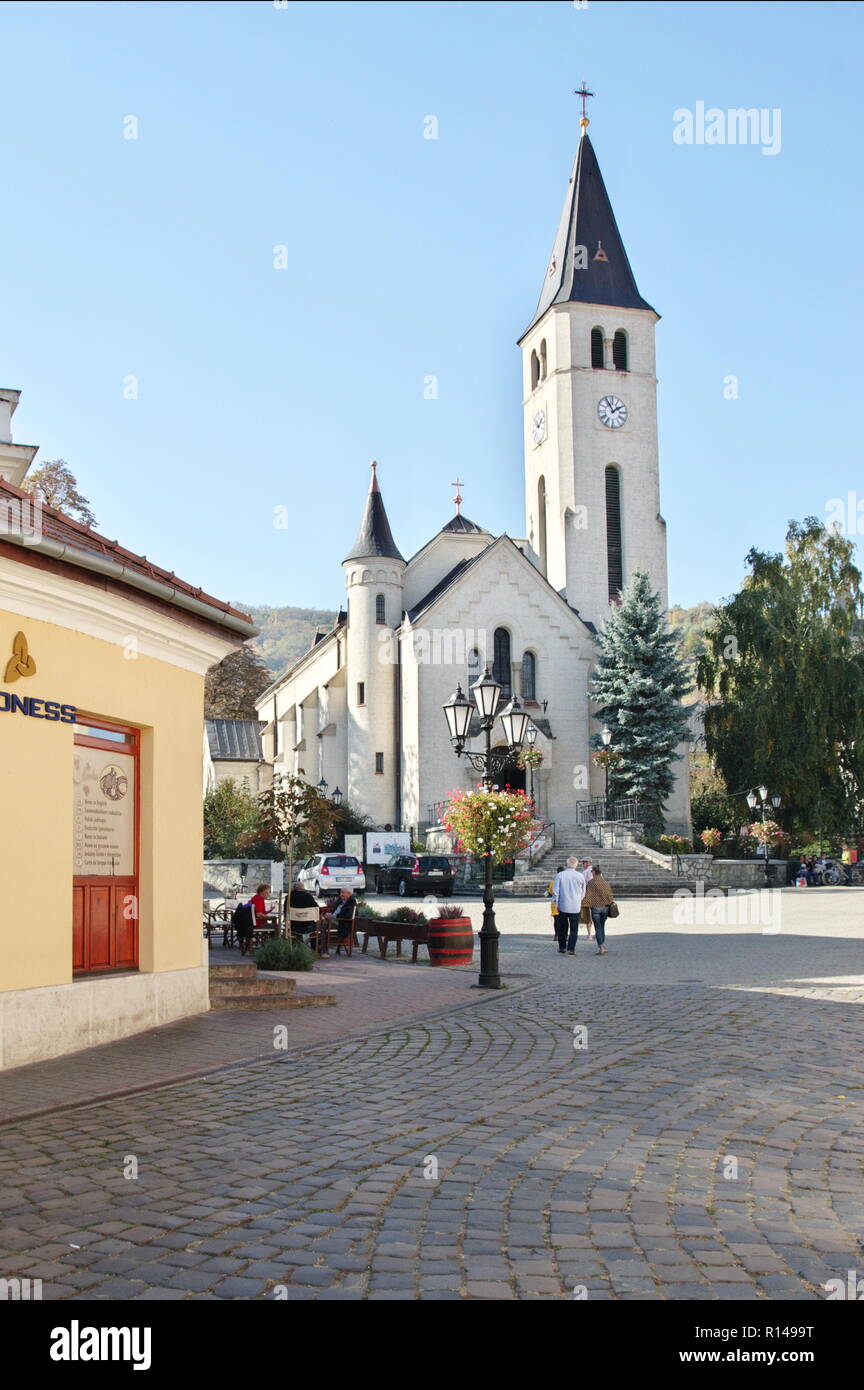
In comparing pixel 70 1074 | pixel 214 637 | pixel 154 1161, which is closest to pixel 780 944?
pixel 214 637

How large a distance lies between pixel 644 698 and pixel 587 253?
846 inches

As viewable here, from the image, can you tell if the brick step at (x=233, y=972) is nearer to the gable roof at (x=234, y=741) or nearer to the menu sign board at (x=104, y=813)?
the menu sign board at (x=104, y=813)

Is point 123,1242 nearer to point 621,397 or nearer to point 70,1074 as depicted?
point 70,1074

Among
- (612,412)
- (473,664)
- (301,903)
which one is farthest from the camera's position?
(612,412)

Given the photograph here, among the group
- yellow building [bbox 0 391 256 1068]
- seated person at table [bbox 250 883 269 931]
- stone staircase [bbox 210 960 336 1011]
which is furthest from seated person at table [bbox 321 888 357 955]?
yellow building [bbox 0 391 256 1068]

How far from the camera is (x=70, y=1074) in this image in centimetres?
901

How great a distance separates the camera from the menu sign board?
435 inches

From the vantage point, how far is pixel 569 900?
20.0 meters

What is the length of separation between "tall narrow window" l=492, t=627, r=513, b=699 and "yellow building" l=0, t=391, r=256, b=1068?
36681 mm

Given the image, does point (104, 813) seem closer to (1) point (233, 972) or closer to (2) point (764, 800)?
(1) point (233, 972)

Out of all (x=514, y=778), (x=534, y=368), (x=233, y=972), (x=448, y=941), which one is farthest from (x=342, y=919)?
(x=534, y=368)

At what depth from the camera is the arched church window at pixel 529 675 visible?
50.1 m
